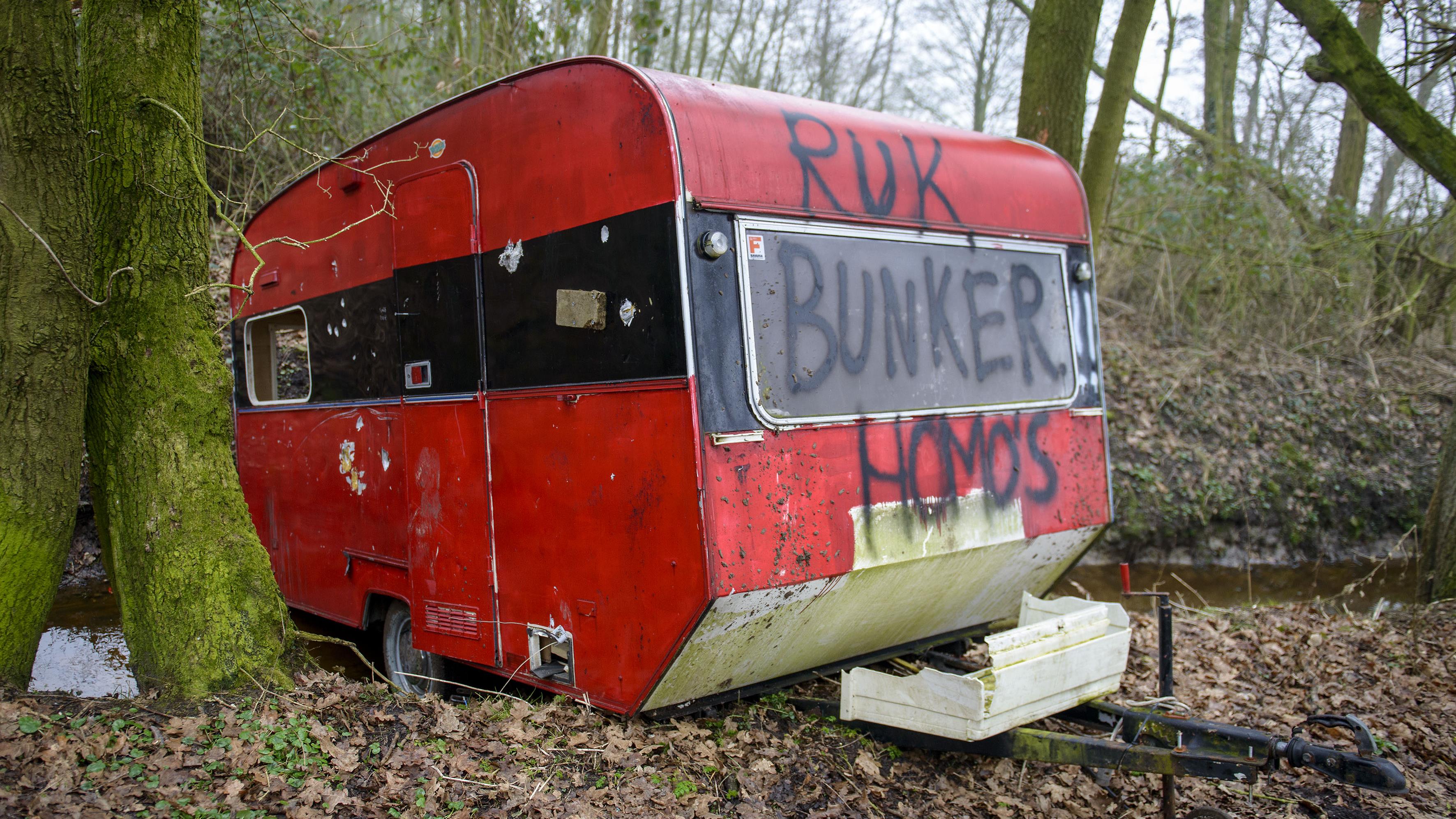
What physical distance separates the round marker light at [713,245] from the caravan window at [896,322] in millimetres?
118

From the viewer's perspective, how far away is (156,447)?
383 cm

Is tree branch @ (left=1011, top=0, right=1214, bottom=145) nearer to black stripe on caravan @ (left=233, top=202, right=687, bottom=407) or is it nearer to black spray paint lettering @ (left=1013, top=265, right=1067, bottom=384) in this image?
black spray paint lettering @ (left=1013, top=265, right=1067, bottom=384)

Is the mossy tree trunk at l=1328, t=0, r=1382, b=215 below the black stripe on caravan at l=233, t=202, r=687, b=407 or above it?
above

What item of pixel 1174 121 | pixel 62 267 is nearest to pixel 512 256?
pixel 62 267

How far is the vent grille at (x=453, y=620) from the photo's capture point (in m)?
4.51

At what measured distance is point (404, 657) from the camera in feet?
17.2

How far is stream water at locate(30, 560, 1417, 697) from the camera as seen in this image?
5.85 metres

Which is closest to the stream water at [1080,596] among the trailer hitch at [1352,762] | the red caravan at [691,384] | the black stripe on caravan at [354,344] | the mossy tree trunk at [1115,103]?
the red caravan at [691,384]

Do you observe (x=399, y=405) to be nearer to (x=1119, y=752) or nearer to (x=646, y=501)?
→ (x=646, y=501)

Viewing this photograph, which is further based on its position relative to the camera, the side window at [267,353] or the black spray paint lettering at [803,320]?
the side window at [267,353]

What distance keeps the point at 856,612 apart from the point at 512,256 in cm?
223

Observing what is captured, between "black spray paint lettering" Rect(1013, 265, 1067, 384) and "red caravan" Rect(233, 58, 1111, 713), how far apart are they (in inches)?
0.7

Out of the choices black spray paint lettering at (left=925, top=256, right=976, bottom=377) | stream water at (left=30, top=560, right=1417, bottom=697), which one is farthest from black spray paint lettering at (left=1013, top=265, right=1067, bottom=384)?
stream water at (left=30, top=560, right=1417, bottom=697)

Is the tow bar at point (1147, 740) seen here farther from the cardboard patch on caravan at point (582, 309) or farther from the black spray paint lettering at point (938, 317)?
the cardboard patch on caravan at point (582, 309)
